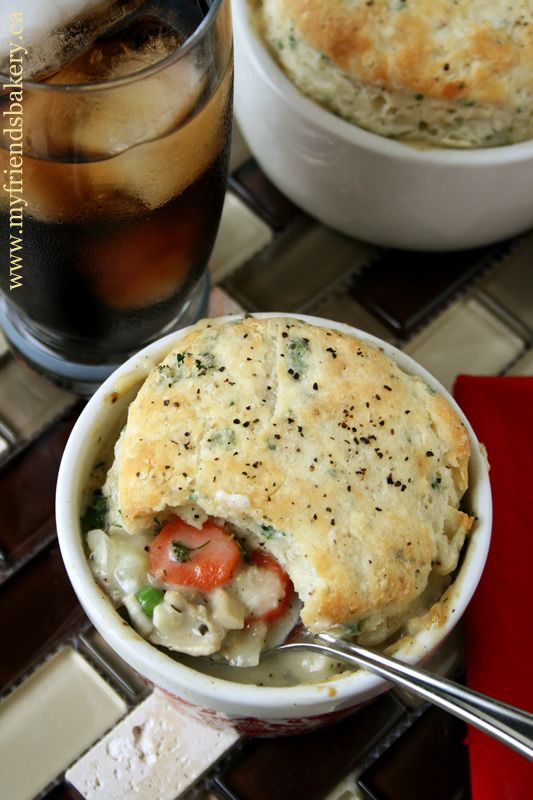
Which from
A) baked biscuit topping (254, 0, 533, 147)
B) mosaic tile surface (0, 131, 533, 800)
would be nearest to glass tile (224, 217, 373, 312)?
mosaic tile surface (0, 131, 533, 800)

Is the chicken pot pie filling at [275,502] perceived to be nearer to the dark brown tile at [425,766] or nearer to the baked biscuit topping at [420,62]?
the dark brown tile at [425,766]

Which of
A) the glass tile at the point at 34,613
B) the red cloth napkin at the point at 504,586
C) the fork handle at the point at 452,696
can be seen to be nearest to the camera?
the fork handle at the point at 452,696

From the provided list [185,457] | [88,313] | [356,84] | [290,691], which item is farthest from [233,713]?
[356,84]

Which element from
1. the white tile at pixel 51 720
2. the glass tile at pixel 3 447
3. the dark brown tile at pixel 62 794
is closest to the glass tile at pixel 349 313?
the glass tile at pixel 3 447

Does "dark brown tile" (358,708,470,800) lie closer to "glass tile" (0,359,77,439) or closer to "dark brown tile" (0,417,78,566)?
"dark brown tile" (0,417,78,566)

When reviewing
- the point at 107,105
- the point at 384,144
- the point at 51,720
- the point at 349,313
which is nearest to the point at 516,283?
the point at 349,313

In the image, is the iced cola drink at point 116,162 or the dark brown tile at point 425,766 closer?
the iced cola drink at point 116,162

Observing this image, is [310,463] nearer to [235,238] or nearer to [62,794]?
[62,794]
